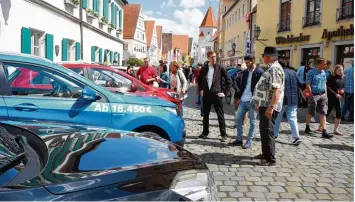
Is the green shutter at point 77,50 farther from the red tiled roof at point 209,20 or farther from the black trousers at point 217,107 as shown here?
the red tiled roof at point 209,20

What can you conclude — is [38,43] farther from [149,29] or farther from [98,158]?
[149,29]

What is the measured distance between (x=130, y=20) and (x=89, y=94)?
54.0 m

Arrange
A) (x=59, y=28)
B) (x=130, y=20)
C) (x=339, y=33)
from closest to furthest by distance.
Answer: (x=59, y=28)
(x=339, y=33)
(x=130, y=20)

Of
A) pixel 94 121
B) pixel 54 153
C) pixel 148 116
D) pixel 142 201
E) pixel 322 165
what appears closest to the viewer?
pixel 142 201

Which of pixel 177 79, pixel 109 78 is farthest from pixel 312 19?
pixel 109 78

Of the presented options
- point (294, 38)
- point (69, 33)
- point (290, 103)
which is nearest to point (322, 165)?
point (290, 103)

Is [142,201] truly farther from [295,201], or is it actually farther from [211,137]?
[211,137]

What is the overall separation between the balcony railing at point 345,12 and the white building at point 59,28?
12.3 metres

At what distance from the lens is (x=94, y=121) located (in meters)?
4.38

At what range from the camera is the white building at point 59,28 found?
10305 millimetres

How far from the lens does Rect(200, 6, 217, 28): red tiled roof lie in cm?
10251

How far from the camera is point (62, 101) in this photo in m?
4.27

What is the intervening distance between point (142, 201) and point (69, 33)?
1500 cm

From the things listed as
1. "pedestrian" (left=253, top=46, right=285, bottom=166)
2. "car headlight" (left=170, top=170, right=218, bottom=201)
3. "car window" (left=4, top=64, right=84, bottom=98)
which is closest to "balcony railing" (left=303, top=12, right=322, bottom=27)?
"pedestrian" (left=253, top=46, right=285, bottom=166)
